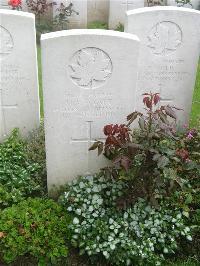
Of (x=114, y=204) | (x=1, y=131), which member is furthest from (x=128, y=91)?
(x=1, y=131)

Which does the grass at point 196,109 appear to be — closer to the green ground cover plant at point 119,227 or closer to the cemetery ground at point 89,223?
the cemetery ground at point 89,223

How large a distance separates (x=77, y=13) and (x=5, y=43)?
540cm

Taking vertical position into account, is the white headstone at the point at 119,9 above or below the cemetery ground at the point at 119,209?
above

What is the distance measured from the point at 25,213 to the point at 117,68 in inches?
60.7

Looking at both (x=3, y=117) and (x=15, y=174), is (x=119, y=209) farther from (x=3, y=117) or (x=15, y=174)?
(x=3, y=117)

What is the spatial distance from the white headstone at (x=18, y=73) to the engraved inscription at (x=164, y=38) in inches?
52.9

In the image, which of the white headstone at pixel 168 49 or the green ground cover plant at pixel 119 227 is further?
the white headstone at pixel 168 49

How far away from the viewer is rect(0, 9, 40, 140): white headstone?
426 cm

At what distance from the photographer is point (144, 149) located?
3.38 meters

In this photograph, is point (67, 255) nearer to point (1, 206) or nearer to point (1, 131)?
point (1, 206)

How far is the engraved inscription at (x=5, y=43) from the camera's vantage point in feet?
14.0

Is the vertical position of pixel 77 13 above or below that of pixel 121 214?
above

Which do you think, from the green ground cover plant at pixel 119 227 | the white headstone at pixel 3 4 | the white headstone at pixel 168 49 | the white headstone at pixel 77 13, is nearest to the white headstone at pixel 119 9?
the white headstone at pixel 77 13

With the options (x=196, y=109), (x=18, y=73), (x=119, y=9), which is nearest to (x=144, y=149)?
(x=18, y=73)
